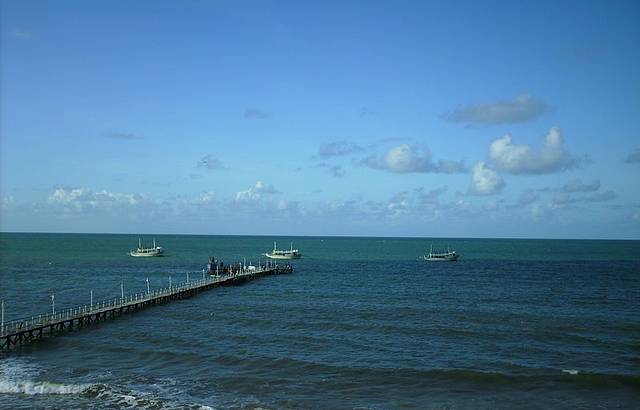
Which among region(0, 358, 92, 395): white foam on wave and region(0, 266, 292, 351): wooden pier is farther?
region(0, 266, 292, 351): wooden pier

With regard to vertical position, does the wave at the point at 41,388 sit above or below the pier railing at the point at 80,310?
below

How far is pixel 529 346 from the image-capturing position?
4450 cm

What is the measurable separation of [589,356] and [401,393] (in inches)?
676

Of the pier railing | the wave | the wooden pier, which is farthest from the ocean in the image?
the pier railing

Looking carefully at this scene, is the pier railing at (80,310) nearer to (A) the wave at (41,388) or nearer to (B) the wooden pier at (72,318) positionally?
(B) the wooden pier at (72,318)

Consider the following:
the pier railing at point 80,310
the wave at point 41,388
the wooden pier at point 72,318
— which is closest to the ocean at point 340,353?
the wave at point 41,388

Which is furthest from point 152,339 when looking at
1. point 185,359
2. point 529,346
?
point 529,346

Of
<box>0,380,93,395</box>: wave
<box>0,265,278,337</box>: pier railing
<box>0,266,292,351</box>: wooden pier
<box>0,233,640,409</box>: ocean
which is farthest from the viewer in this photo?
<box>0,265,278,337</box>: pier railing

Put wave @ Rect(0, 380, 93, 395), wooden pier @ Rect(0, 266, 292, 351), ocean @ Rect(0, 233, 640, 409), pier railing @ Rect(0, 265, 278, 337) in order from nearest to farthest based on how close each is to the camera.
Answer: ocean @ Rect(0, 233, 640, 409), wave @ Rect(0, 380, 93, 395), wooden pier @ Rect(0, 266, 292, 351), pier railing @ Rect(0, 265, 278, 337)

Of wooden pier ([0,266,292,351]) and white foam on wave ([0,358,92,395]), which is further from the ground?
wooden pier ([0,266,292,351])

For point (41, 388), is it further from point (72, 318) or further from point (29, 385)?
point (72, 318)

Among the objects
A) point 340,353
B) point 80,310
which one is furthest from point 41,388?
point 80,310

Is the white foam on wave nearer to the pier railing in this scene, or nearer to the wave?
the wave

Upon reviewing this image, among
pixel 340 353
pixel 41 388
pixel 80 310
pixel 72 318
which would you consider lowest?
pixel 41 388
